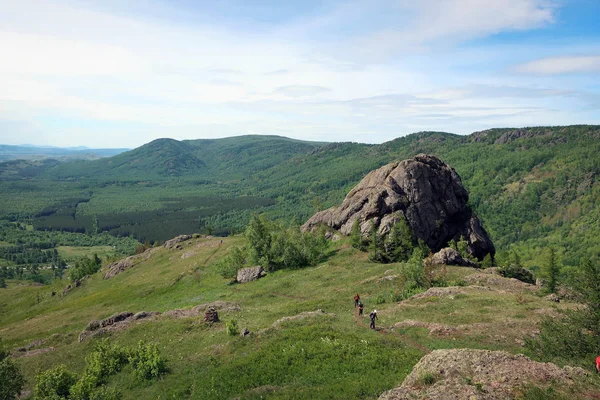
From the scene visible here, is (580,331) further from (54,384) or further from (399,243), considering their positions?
(399,243)

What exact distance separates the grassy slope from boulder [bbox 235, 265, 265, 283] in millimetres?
6243

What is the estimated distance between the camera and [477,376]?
75.2 ft

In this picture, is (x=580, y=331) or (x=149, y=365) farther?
(x=149, y=365)

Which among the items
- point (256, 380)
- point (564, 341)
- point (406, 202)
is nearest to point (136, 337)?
point (256, 380)

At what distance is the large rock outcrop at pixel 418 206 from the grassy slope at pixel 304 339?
21335 millimetres

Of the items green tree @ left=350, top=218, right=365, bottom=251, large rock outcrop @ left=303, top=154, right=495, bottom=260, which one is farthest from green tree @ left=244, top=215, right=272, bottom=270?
large rock outcrop @ left=303, top=154, right=495, bottom=260

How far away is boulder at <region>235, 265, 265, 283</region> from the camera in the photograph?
87938mm

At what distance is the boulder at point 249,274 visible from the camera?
87.9 meters

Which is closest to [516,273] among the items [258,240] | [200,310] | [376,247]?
[376,247]

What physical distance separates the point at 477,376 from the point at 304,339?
17328mm

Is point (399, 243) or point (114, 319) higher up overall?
point (399, 243)

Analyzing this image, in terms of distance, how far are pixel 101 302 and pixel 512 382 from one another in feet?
355

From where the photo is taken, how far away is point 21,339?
7712 cm

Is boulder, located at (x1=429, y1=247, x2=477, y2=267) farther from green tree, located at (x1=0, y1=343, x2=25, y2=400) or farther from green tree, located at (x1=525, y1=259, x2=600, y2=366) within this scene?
green tree, located at (x1=0, y1=343, x2=25, y2=400)
